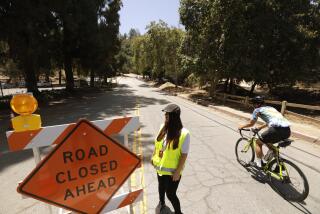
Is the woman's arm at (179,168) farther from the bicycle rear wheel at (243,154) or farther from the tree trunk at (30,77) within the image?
the tree trunk at (30,77)

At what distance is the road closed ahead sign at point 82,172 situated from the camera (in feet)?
7.51

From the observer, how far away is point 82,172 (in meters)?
2.49

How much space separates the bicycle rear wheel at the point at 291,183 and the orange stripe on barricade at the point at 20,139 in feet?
14.9

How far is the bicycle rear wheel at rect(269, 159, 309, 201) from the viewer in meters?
4.36

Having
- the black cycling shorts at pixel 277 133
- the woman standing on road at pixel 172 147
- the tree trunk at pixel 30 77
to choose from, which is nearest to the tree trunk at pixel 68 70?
the tree trunk at pixel 30 77

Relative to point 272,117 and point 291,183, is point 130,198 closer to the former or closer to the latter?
point 272,117

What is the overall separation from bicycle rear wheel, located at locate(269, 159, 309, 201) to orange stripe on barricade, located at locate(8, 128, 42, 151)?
453 centimetres

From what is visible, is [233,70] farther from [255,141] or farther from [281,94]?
[255,141]

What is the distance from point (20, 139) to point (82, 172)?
712 millimetres

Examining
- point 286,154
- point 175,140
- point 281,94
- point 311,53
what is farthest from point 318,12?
point 175,140

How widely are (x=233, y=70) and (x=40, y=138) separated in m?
19.5

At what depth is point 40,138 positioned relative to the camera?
95.3 inches

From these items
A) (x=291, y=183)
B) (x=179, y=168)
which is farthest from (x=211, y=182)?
(x=179, y=168)

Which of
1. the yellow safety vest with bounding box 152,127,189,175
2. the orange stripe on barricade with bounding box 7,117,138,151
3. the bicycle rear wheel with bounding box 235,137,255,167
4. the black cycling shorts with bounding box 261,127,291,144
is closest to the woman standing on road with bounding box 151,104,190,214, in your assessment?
the yellow safety vest with bounding box 152,127,189,175
